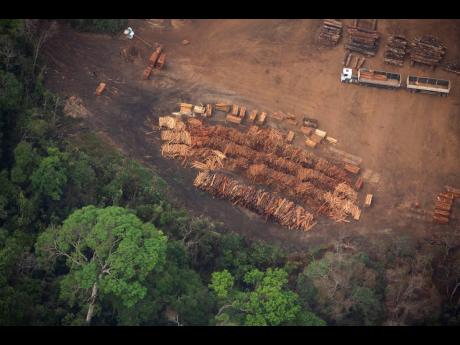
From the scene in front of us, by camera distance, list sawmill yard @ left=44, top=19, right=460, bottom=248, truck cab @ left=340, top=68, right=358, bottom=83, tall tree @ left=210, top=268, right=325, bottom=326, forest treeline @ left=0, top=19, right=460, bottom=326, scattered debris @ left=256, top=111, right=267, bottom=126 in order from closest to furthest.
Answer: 1. forest treeline @ left=0, top=19, right=460, bottom=326
2. tall tree @ left=210, top=268, right=325, bottom=326
3. sawmill yard @ left=44, top=19, right=460, bottom=248
4. scattered debris @ left=256, top=111, right=267, bottom=126
5. truck cab @ left=340, top=68, right=358, bottom=83

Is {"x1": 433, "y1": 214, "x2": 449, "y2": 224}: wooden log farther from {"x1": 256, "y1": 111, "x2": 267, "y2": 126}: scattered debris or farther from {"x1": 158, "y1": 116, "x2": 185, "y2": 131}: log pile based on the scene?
{"x1": 158, "y1": 116, "x2": 185, "y2": 131}: log pile

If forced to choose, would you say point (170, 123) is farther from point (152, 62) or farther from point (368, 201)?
point (368, 201)

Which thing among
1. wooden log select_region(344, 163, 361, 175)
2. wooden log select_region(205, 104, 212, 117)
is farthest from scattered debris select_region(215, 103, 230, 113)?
wooden log select_region(344, 163, 361, 175)

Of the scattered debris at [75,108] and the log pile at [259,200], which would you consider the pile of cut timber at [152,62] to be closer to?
the scattered debris at [75,108]

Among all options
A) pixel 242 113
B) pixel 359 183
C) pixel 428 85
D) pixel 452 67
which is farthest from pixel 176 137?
pixel 452 67

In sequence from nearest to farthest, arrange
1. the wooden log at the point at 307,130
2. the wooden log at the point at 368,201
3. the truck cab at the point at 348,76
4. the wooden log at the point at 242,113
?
the wooden log at the point at 368,201, the wooden log at the point at 307,130, the wooden log at the point at 242,113, the truck cab at the point at 348,76

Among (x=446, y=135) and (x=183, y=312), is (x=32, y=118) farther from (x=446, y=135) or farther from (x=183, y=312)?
(x=446, y=135)

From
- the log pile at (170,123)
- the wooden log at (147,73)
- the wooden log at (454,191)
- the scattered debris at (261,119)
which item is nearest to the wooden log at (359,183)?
the wooden log at (454,191)
